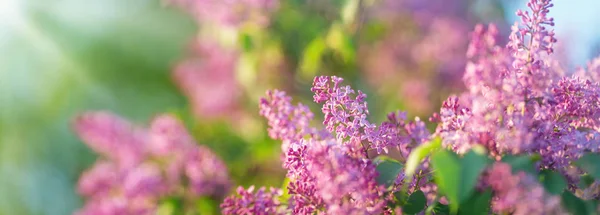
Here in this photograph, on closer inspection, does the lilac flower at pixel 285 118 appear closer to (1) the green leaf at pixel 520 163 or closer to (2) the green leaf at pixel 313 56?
(1) the green leaf at pixel 520 163

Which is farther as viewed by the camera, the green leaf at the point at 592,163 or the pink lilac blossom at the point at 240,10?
the pink lilac blossom at the point at 240,10

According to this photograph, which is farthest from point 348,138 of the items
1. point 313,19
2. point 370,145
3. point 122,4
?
point 122,4

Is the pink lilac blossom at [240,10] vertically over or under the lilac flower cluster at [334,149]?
over

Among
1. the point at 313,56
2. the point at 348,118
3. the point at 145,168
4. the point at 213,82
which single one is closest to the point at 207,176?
the point at 145,168

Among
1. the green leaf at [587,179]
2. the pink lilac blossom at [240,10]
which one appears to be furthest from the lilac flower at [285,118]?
the pink lilac blossom at [240,10]

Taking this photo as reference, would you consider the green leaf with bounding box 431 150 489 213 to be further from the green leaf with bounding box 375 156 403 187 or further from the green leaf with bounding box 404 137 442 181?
the green leaf with bounding box 375 156 403 187

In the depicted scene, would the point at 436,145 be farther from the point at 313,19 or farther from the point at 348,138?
the point at 313,19
